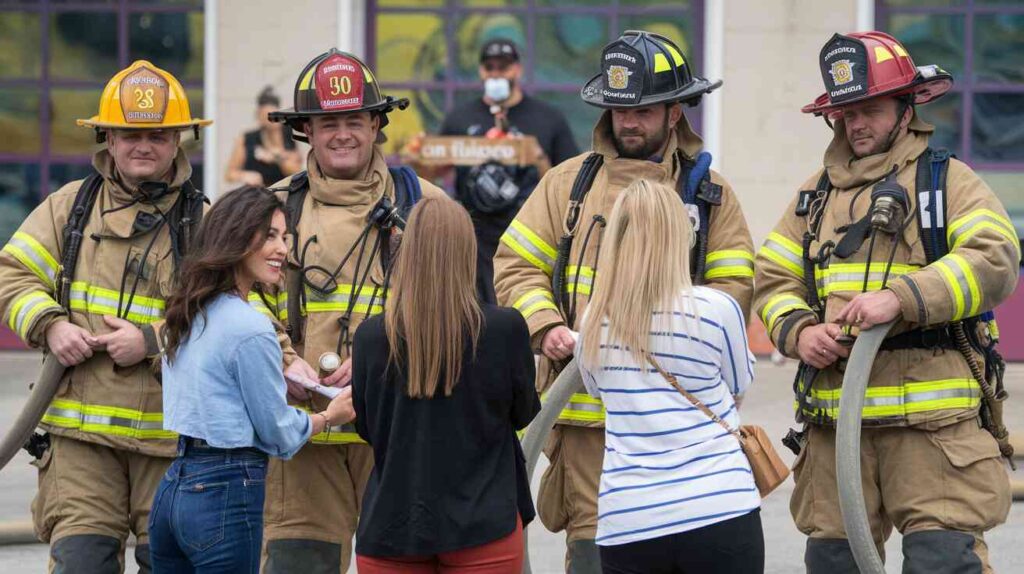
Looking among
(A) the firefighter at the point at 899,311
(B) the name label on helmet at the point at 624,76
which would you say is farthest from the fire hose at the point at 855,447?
(B) the name label on helmet at the point at 624,76

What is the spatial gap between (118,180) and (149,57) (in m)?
6.14

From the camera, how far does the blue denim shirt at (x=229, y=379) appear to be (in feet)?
14.1

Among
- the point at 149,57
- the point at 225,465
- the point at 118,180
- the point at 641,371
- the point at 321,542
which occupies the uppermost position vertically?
the point at 149,57

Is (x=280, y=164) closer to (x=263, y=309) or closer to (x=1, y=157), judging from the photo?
(x=1, y=157)

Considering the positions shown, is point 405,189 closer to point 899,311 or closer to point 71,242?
point 71,242

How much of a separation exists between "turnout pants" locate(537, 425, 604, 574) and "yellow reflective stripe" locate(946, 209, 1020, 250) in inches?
49.6

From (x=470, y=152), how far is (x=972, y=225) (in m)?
3.92

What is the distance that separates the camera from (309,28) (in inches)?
426

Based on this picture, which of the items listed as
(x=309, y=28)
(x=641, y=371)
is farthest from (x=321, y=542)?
(x=309, y=28)

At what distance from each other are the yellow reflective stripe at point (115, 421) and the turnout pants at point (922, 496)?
2.12 metres

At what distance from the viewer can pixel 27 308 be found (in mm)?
5219

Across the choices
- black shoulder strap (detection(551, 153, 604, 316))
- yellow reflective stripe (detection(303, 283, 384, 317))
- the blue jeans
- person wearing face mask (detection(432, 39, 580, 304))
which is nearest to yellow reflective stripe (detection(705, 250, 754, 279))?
black shoulder strap (detection(551, 153, 604, 316))

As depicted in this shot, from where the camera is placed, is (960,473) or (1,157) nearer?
(960,473)

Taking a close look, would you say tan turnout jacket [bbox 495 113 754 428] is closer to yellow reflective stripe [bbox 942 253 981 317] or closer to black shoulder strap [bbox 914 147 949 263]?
black shoulder strap [bbox 914 147 949 263]
